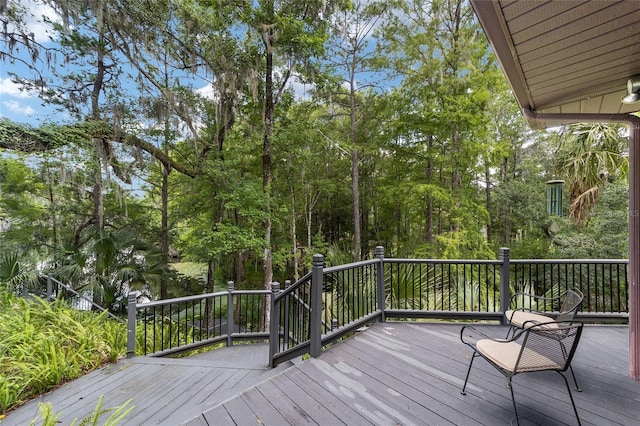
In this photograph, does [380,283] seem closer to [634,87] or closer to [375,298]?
[375,298]

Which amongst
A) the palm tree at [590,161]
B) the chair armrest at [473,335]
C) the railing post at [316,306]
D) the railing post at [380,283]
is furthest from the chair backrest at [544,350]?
the palm tree at [590,161]

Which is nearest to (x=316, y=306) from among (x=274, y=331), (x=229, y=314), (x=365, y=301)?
(x=274, y=331)

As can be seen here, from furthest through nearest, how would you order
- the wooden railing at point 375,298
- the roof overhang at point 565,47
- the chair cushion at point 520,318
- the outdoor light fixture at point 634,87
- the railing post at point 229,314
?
the railing post at point 229,314 → the wooden railing at point 375,298 → the chair cushion at point 520,318 → the outdoor light fixture at point 634,87 → the roof overhang at point 565,47

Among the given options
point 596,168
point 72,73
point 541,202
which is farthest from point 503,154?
point 72,73

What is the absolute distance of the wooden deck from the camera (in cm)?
193

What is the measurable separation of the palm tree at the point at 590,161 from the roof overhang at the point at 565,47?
3.61 metres

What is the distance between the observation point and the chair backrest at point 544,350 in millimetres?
1798

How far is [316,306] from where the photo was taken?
105 inches

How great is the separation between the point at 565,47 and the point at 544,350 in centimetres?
203

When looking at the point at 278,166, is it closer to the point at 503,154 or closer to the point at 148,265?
the point at 148,265

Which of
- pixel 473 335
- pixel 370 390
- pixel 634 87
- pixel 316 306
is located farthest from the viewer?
pixel 473 335

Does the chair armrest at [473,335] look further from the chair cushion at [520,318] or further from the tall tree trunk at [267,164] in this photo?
the tall tree trunk at [267,164]

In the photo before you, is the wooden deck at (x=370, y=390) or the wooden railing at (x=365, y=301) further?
the wooden railing at (x=365, y=301)

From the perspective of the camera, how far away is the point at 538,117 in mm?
2961
